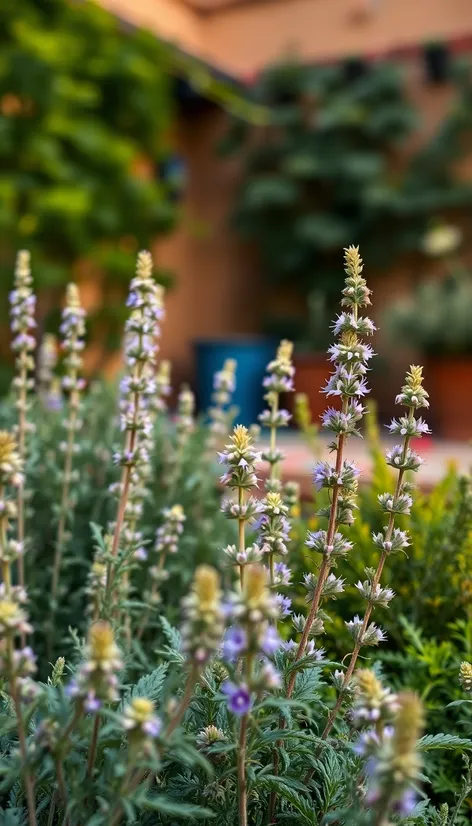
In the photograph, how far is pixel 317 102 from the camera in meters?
6.91

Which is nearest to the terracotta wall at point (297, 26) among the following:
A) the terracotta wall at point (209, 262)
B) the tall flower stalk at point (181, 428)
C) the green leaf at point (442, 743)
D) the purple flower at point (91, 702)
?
the terracotta wall at point (209, 262)

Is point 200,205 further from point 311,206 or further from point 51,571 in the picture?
point 51,571

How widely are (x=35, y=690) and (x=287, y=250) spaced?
6.34m

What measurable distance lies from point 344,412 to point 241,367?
5.05 m

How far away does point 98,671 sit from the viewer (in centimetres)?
65

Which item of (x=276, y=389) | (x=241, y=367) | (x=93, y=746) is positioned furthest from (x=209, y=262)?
(x=93, y=746)

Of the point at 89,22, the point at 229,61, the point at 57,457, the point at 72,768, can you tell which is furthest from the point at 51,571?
the point at 229,61

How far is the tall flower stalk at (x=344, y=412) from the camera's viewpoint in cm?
93

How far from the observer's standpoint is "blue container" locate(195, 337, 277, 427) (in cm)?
595

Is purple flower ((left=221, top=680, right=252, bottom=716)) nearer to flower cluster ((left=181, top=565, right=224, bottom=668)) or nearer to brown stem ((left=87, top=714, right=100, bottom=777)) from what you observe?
flower cluster ((left=181, top=565, right=224, bottom=668))

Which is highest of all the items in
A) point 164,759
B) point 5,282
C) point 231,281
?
point 231,281

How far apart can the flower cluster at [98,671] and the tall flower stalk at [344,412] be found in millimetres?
342

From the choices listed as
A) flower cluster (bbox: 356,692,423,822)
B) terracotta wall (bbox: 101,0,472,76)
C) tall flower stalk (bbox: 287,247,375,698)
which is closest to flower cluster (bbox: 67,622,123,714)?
flower cluster (bbox: 356,692,423,822)

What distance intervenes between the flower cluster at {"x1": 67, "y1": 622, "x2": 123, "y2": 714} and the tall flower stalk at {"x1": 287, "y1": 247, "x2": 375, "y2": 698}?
1.12ft
